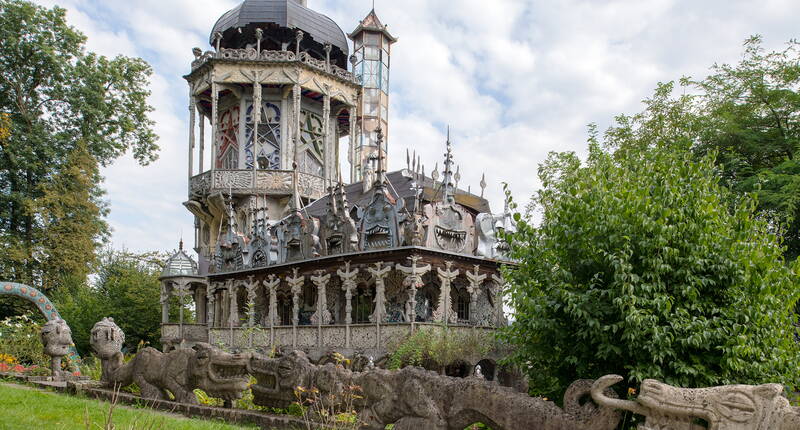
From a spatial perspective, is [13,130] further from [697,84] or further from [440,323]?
[697,84]

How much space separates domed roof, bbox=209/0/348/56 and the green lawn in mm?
27476

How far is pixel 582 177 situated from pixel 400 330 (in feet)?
27.5

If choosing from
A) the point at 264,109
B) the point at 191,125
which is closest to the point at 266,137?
the point at 264,109

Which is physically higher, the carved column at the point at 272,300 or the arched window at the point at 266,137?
the arched window at the point at 266,137

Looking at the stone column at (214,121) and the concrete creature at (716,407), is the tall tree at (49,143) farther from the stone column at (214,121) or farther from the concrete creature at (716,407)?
the concrete creature at (716,407)

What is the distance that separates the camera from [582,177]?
1244 cm

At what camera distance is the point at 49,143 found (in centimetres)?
3562

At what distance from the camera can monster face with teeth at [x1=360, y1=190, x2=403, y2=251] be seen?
20891mm

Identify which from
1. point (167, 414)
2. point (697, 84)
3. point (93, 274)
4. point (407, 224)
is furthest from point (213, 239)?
point (167, 414)

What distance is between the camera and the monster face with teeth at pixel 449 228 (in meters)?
20.4

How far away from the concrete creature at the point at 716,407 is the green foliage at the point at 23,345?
19.5m

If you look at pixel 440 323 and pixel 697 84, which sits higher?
pixel 697 84

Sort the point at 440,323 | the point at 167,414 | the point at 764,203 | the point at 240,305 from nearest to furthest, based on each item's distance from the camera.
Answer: the point at 167,414, the point at 440,323, the point at 764,203, the point at 240,305

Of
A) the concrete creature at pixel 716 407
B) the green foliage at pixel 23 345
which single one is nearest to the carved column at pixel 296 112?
the green foliage at pixel 23 345
